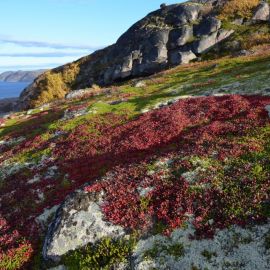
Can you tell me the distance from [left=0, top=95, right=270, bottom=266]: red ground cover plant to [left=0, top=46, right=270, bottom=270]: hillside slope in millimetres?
73

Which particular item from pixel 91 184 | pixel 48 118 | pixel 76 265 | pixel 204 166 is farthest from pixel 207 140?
pixel 48 118

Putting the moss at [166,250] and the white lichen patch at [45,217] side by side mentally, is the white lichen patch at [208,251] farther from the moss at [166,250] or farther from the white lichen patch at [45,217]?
the white lichen patch at [45,217]

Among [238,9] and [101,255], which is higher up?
[238,9]

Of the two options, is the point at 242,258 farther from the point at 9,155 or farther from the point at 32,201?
the point at 9,155

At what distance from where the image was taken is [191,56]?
297 feet

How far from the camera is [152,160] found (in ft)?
77.6

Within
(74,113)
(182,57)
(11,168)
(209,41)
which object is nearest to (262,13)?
(209,41)

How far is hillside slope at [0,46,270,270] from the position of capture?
17156mm

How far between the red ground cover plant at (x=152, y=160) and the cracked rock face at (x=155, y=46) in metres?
60.5

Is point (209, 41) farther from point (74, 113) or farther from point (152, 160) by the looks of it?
point (152, 160)

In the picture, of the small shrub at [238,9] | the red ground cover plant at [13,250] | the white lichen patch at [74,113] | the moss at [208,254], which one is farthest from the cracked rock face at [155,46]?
the moss at [208,254]

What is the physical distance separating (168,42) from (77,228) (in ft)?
292

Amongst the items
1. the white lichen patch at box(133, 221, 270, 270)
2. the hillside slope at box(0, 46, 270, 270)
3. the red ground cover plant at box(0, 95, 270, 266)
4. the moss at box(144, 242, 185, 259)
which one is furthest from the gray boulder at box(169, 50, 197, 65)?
the moss at box(144, 242, 185, 259)

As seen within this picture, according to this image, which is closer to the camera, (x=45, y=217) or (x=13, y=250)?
(x=13, y=250)
